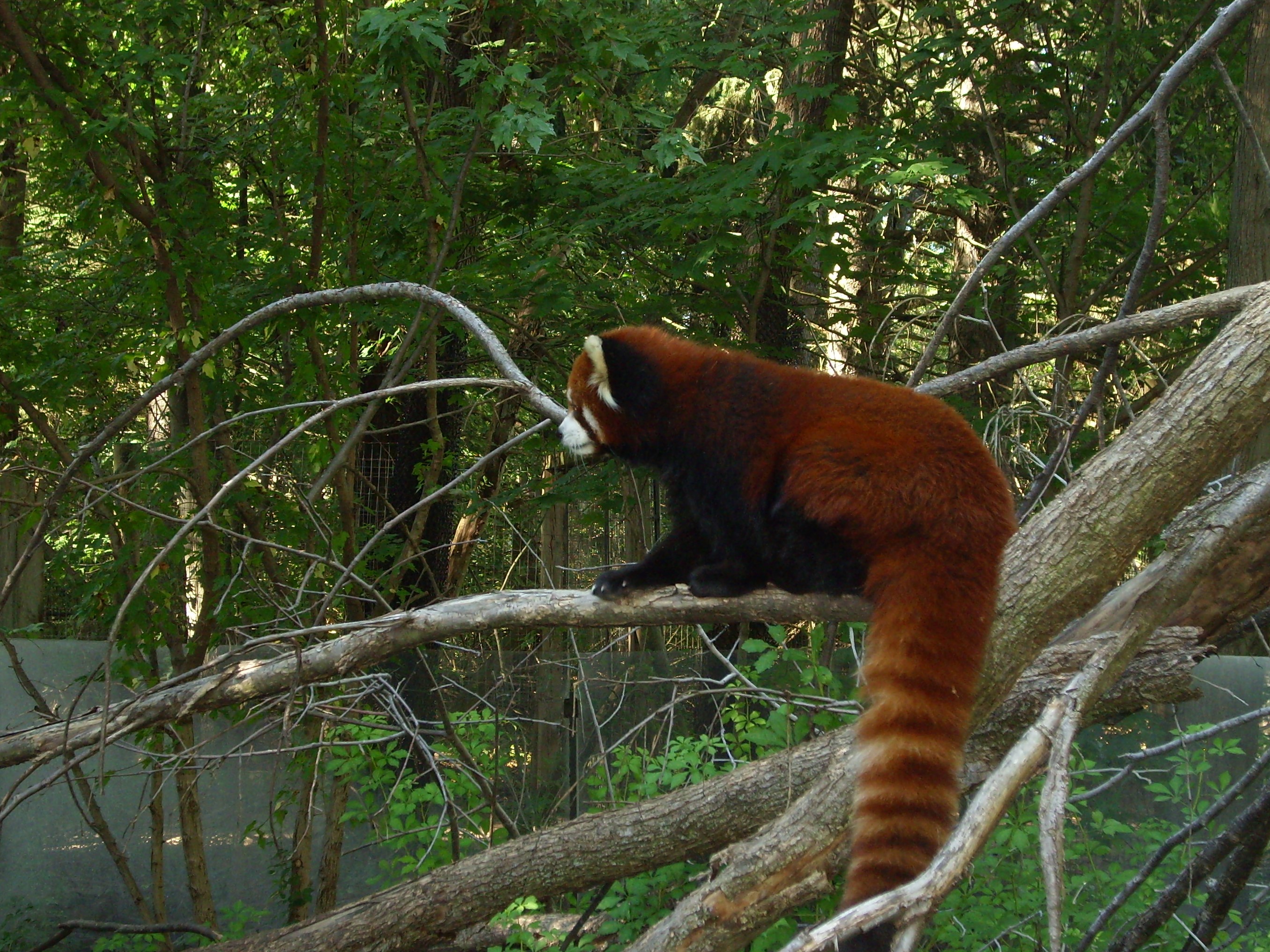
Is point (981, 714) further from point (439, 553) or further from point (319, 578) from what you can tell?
point (439, 553)

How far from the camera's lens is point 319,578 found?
20.8ft

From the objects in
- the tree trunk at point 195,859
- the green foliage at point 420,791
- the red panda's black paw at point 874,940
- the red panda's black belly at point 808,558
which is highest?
the red panda's black belly at point 808,558

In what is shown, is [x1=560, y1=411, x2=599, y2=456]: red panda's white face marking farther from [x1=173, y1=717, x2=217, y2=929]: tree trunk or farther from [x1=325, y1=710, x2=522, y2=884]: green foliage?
[x1=173, y1=717, x2=217, y2=929]: tree trunk

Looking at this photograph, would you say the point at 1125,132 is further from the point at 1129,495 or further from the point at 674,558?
the point at 674,558

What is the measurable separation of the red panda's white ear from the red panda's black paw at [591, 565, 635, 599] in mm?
537

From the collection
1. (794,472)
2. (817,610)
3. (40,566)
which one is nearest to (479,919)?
(817,610)

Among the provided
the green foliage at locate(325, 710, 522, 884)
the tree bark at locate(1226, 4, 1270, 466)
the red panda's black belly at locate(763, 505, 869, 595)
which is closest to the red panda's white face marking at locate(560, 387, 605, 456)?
the red panda's black belly at locate(763, 505, 869, 595)

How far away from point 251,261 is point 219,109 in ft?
2.77

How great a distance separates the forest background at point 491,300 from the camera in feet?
13.6

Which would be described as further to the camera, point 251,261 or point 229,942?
point 251,261

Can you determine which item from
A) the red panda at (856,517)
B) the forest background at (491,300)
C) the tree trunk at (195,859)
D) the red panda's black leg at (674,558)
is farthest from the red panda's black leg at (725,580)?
the tree trunk at (195,859)

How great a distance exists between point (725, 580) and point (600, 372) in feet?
2.64

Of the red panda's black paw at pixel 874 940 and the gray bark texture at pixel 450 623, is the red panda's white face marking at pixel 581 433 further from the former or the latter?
the red panda's black paw at pixel 874 940

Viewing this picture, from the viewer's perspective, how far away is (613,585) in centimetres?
314
